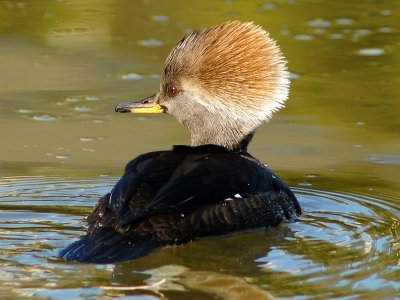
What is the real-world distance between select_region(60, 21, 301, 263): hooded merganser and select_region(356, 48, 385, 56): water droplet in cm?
349

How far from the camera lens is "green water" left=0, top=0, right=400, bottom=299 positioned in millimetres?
5551

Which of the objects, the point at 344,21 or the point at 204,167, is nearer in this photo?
the point at 204,167

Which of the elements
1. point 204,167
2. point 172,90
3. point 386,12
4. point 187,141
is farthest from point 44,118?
point 386,12

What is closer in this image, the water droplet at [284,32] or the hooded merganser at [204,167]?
the hooded merganser at [204,167]

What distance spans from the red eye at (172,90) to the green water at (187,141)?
2.62 ft

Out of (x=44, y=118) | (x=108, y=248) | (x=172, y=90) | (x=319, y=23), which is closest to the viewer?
(x=108, y=248)

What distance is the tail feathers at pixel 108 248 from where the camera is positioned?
18.7 ft

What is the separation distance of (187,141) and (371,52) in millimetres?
2873

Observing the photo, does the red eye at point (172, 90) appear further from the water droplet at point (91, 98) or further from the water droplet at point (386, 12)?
the water droplet at point (386, 12)

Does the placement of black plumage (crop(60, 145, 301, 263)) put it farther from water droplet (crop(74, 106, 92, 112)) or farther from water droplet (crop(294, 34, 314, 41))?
water droplet (crop(294, 34, 314, 41))

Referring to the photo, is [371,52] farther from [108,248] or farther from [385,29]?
[108,248]

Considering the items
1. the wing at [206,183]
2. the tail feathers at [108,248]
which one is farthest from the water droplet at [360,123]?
the tail feathers at [108,248]

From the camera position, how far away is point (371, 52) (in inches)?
410

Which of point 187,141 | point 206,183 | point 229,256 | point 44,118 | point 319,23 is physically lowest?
point 229,256
